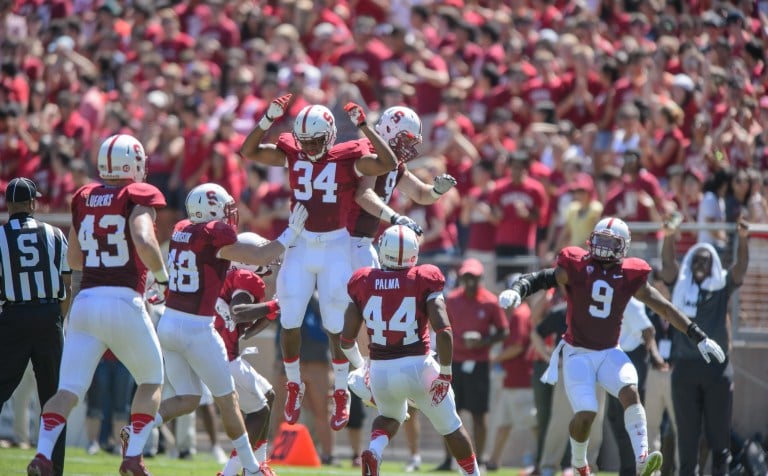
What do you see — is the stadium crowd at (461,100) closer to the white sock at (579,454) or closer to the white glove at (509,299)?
the white glove at (509,299)

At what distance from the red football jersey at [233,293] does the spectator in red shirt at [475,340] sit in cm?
420

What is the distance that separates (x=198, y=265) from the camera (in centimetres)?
1036

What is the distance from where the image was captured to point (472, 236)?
16.3 metres

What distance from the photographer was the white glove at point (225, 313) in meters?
11.3

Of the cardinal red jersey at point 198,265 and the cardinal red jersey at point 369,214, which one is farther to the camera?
the cardinal red jersey at point 369,214

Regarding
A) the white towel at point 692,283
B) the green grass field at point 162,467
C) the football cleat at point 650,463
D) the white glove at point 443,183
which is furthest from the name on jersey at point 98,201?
the white towel at point 692,283

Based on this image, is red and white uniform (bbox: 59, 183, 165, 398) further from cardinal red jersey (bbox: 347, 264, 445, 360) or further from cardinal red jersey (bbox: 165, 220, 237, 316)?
cardinal red jersey (bbox: 347, 264, 445, 360)

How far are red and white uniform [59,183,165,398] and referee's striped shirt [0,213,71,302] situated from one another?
808mm

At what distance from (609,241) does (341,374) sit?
2487 millimetres

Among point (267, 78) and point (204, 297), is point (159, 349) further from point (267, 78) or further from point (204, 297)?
point (267, 78)

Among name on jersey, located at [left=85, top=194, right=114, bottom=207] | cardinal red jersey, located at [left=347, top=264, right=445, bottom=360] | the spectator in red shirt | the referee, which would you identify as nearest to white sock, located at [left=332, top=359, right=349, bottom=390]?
cardinal red jersey, located at [left=347, top=264, right=445, bottom=360]

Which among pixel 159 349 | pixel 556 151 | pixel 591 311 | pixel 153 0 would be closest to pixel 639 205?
pixel 556 151

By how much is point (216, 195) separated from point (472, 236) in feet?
19.9

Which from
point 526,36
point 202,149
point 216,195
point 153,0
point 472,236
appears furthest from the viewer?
point 153,0
